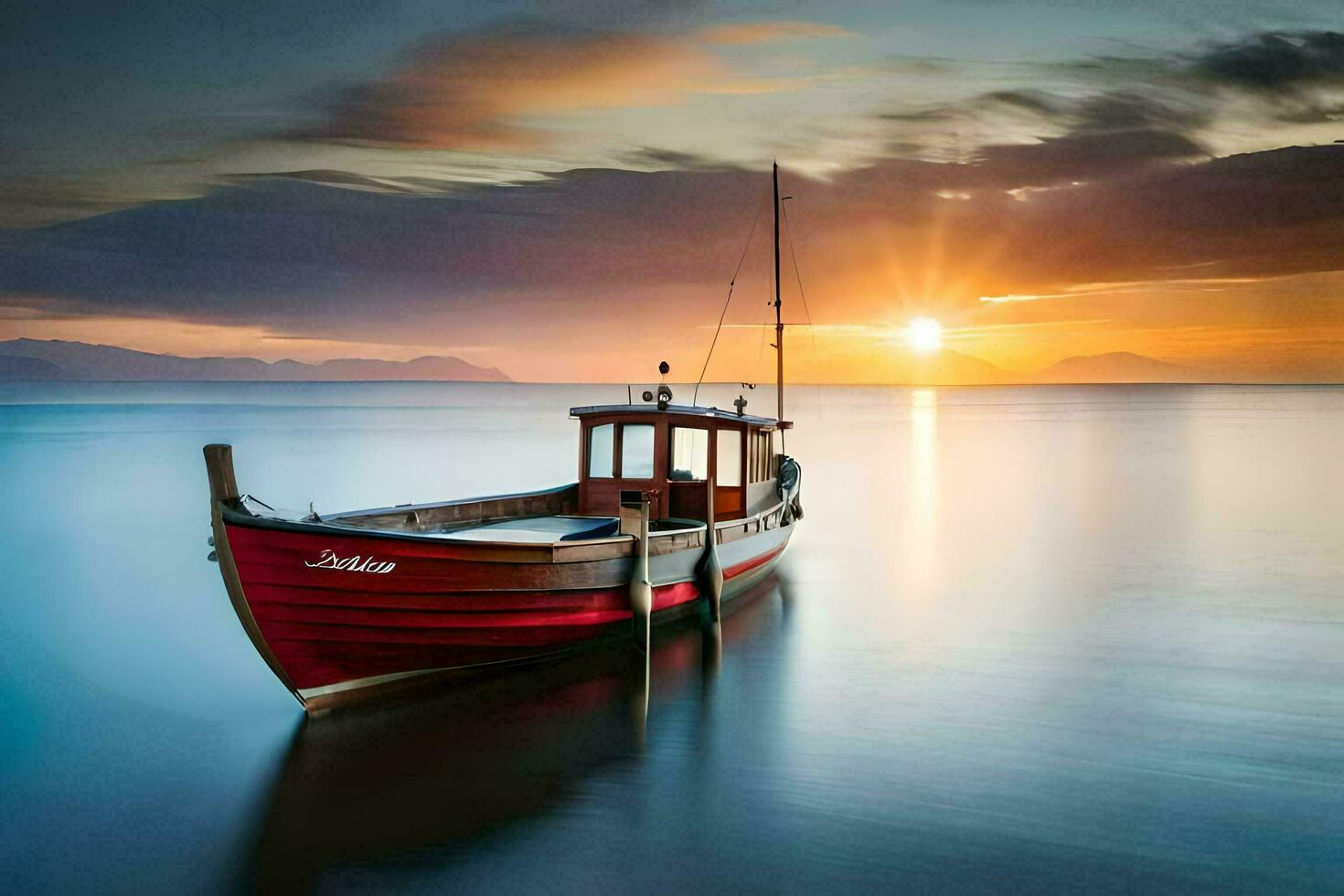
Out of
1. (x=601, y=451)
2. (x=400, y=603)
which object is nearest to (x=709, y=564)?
(x=601, y=451)

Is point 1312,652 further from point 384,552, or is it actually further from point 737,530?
point 384,552

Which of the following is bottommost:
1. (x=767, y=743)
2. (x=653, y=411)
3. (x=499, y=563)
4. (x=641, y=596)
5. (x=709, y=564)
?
(x=767, y=743)

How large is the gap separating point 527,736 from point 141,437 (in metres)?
59.5

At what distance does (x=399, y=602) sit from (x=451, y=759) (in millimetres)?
1738

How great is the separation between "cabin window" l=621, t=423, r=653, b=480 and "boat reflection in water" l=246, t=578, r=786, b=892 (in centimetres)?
296

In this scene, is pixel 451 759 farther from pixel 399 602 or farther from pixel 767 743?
pixel 767 743

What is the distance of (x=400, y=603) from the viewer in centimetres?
935

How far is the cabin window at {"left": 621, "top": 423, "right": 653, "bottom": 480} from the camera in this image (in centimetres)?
1380

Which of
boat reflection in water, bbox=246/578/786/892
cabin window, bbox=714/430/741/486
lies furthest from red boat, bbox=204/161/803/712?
boat reflection in water, bbox=246/578/786/892

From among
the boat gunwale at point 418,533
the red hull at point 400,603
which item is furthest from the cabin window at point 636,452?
the red hull at point 400,603

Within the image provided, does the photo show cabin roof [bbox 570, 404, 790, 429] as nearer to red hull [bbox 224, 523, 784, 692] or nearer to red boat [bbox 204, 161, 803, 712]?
red boat [bbox 204, 161, 803, 712]

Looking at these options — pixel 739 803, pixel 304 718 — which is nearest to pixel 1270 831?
pixel 739 803

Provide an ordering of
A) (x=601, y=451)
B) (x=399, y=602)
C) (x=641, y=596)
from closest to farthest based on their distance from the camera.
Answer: (x=399, y=602), (x=641, y=596), (x=601, y=451)

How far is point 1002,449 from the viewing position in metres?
51.0
